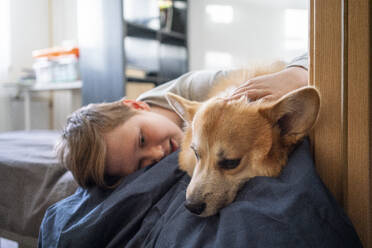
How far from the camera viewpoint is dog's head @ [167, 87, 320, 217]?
0.67 metres

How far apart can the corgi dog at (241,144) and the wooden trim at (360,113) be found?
8 cm

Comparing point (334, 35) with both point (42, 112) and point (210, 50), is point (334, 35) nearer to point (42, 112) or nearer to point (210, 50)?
point (210, 50)

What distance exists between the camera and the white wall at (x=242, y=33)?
3199mm

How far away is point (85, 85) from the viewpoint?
2.86 meters

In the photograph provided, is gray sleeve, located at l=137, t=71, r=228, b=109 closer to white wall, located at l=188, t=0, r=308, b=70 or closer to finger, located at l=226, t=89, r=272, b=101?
finger, located at l=226, t=89, r=272, b=101

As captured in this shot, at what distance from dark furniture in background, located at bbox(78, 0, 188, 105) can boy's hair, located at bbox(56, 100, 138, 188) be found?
1580 mm

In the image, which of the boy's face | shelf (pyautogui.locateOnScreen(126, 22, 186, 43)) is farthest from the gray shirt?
shelf (pyautogui.locateOnScreen(126, 22, 186, 43))

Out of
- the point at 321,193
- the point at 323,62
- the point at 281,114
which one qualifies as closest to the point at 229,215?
the point at 321,193

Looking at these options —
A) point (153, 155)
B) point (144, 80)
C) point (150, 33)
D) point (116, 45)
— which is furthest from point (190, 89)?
point (150, 33)

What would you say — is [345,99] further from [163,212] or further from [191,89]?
[191,89]

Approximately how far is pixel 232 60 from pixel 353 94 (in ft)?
9.95

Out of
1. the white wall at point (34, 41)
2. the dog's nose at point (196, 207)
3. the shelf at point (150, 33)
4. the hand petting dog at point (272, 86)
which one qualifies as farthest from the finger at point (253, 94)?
the white wall at point (34, 41)

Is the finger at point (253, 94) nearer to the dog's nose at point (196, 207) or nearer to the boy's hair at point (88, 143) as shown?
the dog's nose at point (196, 207)

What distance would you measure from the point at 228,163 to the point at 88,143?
0.52 m
